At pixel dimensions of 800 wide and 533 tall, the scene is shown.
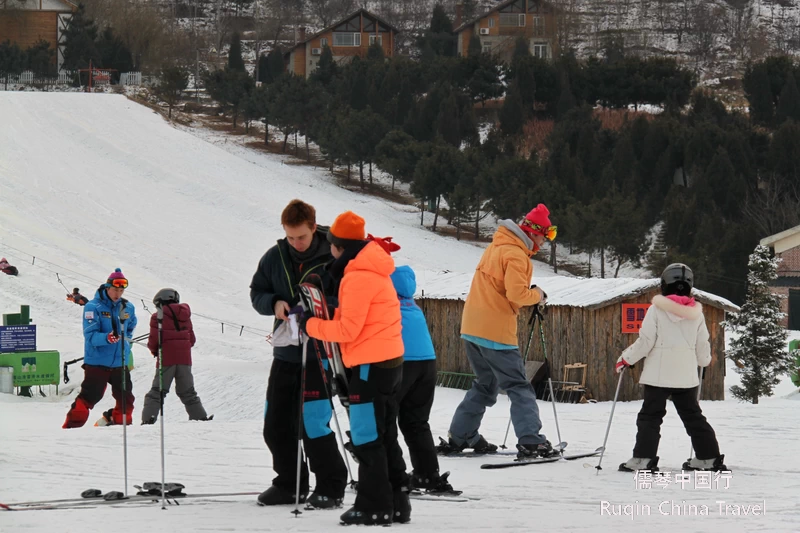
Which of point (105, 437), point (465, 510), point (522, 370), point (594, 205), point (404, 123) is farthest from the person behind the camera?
point (404, 123)

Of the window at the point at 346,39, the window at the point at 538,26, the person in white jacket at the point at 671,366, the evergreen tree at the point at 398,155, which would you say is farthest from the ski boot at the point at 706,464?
the window at the point at 538,26

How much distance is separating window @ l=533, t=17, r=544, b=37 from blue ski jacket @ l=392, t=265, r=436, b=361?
72.1m

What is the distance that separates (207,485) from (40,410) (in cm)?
700

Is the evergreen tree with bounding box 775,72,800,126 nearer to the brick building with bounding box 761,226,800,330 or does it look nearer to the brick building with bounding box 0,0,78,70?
the brick building with bounding box 761,226,800,330

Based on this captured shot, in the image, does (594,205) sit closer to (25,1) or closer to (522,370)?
(522,370)

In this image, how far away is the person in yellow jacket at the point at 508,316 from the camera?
7.48 m

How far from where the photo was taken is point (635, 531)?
17.9ft

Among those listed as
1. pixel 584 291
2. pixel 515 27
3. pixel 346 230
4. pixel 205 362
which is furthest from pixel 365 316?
pixel 515 27

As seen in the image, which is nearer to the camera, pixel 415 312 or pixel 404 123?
pixel 415 312

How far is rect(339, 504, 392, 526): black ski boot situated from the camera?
206 inches

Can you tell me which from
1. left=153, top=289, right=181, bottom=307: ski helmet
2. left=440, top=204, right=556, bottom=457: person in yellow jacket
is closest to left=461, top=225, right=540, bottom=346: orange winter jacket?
left=440, top=204, right=556, bottom=457: person in yellow jacket

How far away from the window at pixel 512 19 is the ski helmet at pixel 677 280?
70987 mm

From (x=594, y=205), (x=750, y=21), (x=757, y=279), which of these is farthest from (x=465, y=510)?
(x=750, y=21)

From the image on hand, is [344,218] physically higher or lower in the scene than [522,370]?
higher
